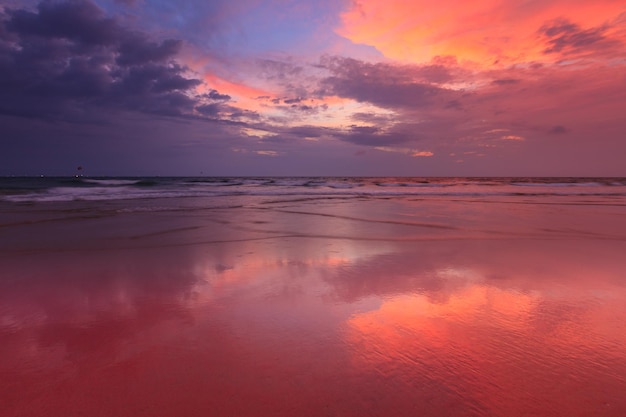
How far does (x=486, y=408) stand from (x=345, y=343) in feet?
3.31

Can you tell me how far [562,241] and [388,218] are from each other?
182 inches

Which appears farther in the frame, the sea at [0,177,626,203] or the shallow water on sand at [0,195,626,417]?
the sea at [0,177,626,203]

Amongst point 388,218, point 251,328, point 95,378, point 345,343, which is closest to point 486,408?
Answer: point 345,343

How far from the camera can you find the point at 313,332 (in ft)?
9.18

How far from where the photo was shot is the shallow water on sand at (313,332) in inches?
78.6

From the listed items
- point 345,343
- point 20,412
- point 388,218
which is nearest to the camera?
point 20,412

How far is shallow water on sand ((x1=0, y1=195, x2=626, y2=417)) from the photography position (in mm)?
1997

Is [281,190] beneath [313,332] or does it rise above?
beneath

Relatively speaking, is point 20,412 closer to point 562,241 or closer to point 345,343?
point 345,343

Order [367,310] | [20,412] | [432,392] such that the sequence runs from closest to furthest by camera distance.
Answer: [20,412], [432,392], [367,310]

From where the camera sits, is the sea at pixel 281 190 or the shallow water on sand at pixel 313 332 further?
the sea at pixel 281 190

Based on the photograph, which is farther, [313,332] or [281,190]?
[281,190]

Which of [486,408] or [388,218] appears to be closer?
[486,408]

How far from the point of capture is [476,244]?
6500 mm
